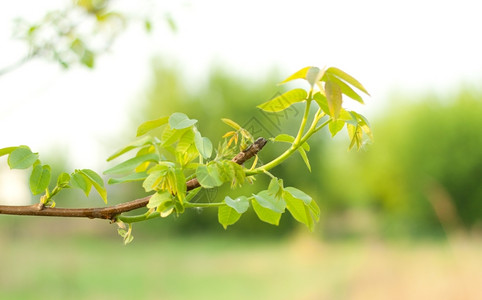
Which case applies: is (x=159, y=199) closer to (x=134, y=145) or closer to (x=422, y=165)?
(x=134, y=145)

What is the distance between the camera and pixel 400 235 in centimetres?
780

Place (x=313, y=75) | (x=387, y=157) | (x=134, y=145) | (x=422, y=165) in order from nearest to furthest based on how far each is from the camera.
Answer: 1. (x=313, y=75)
2. (x=134, y=145)
3. (x=422, y=165)
4. (x=387, y=157)

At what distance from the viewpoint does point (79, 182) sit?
37cm

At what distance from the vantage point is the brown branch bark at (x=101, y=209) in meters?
0.33

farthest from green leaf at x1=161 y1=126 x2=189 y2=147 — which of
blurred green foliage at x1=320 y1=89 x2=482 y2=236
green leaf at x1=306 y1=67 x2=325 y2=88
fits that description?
blurred green foliage at x1=320 y1=89 x2=482 y2=236

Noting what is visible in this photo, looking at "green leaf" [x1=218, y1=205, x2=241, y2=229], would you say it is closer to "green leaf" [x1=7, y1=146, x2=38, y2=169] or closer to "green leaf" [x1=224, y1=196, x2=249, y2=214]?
"green leaf" [x1=224, y1=196, x2=249, y2=214]

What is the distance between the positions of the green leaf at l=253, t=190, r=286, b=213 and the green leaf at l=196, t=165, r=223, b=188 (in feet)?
0.10

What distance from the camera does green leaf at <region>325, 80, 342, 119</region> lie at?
0.31 metres

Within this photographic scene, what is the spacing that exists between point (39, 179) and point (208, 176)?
0.43 feet

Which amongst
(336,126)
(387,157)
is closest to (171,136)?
(336,126)

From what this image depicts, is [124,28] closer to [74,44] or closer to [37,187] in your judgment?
[74,44]

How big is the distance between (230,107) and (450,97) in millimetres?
3150

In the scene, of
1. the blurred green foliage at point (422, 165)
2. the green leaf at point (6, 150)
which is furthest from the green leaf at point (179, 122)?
the blurred green foliage at point (422, 165)

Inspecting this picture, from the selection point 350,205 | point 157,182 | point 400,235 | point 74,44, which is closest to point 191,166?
point 157,182
